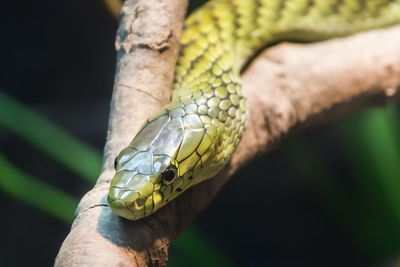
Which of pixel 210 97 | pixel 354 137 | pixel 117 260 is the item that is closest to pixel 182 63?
pixel 210 97

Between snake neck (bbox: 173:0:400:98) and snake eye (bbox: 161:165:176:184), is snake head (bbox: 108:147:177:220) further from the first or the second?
snake neck (bbox: 173:0:400:98)

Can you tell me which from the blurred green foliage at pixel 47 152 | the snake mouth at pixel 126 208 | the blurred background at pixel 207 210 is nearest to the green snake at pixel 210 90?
the snake mouth at pixel 126 208

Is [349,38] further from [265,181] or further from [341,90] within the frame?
[265,181]

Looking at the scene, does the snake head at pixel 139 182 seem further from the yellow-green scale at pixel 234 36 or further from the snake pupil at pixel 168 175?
the yellow-green scale at pixel 234 36

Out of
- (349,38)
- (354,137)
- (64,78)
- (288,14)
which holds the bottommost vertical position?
(354,137)

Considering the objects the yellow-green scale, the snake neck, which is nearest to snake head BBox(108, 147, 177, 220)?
the yellow-green scale

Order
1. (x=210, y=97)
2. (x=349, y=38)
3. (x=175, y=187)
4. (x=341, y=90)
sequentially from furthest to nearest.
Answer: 1. (x=349, y=38)
2. (x=341, y=90)
3. (x=210, y=97)
4. (x=175, y=187)

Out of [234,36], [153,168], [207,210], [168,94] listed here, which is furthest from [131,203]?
[207,210]
